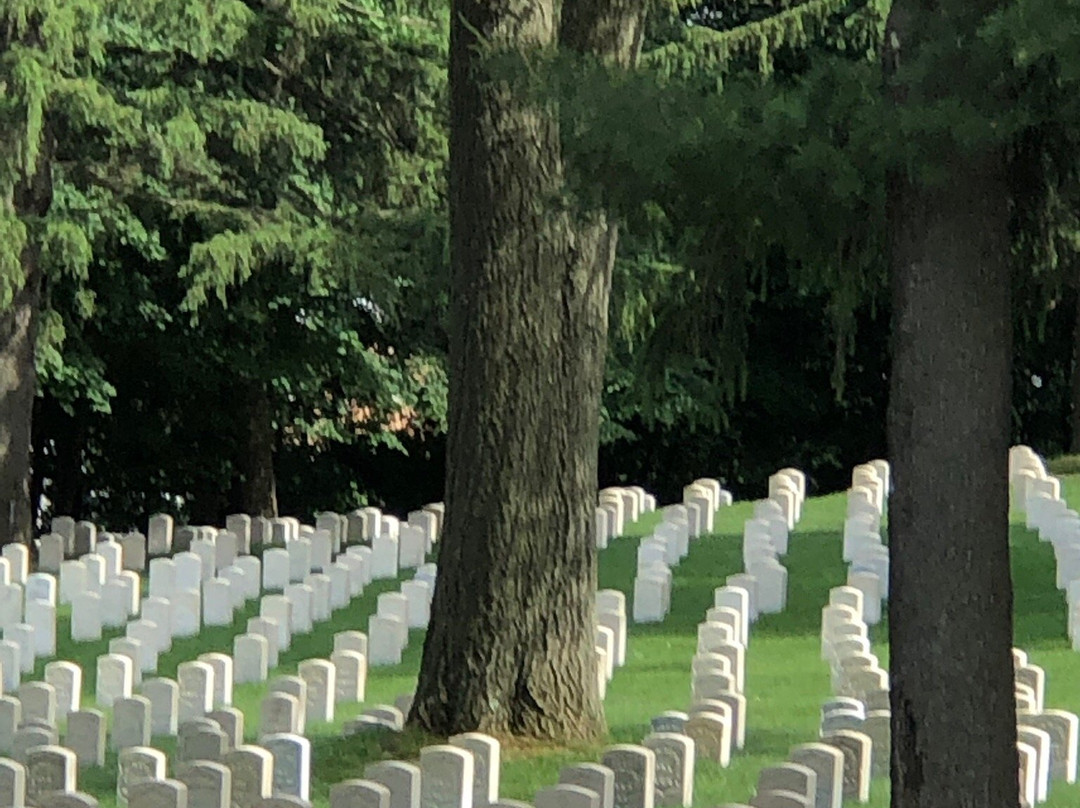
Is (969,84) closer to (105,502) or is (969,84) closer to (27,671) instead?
(27,671)

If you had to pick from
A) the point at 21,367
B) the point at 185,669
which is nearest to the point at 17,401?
the point at 21,367

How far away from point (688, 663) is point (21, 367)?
26.9 feet

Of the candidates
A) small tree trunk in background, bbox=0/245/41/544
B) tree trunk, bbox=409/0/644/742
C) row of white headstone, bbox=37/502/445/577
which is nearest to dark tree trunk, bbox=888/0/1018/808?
tree trunk, bbox=409/0/644/742

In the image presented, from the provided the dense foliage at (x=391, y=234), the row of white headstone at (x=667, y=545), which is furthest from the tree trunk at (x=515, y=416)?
the row of white headstone at (x=667, y=545)

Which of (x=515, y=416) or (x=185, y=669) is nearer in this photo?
(x=515, y=416)

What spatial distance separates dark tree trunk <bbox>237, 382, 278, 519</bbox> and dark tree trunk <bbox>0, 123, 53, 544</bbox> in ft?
17.9

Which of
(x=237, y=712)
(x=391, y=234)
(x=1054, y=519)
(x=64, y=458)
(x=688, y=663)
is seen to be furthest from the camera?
(x=64, y=458)

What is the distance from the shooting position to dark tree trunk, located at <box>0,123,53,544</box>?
16.2 m

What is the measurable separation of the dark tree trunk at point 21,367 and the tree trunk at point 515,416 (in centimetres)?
834

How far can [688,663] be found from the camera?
35.7 feet

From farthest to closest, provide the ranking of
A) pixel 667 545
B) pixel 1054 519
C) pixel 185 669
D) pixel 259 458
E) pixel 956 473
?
pixel 259 458 < pixel 667 545 < pixel 1054 519 < pixel 185 669 < pixel 956 473

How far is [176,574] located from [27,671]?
2194 mm

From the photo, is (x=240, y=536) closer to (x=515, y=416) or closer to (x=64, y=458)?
(x=515, y=416)

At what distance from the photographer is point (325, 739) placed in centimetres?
858
